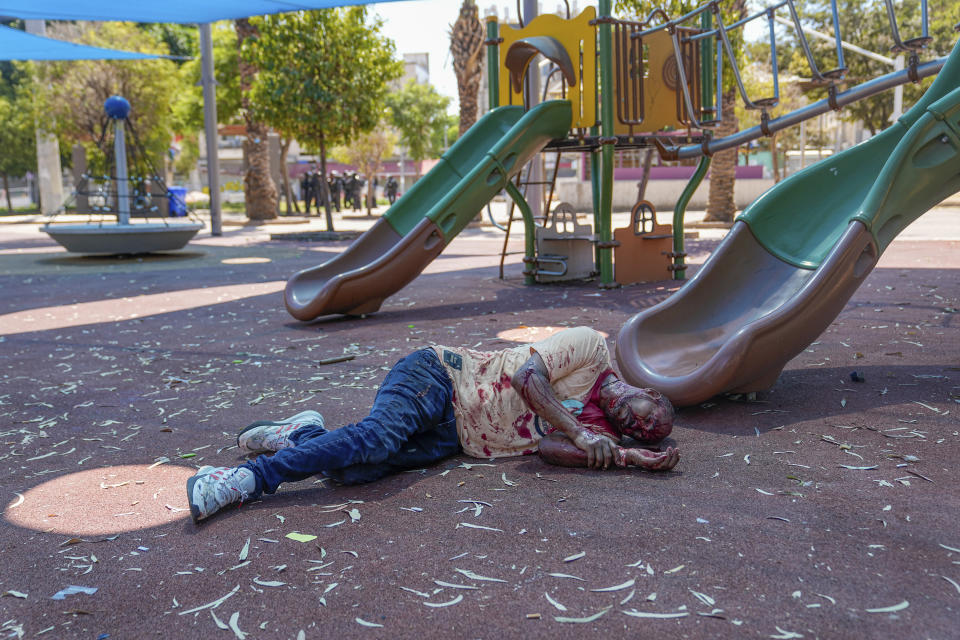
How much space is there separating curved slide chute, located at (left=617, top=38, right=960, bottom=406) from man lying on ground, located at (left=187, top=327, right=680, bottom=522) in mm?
839

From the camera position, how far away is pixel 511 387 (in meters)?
3.51

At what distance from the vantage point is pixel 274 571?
8.79 ft

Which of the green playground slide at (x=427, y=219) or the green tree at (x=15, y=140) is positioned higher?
the green tree at (x=15, y=140)

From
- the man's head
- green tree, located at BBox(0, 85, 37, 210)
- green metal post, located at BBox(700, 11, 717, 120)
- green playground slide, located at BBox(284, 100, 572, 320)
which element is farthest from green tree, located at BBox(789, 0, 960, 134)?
green tree, located at BBox(0, 85, 37, 210)

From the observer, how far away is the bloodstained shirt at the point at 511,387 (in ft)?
11.5

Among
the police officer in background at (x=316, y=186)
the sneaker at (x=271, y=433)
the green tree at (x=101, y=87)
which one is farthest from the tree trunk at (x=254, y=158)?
the sneaker at (x=271, y=433)

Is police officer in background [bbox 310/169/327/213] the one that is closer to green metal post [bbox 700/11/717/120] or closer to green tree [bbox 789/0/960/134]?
green tree [bbox 789/0/960/134]

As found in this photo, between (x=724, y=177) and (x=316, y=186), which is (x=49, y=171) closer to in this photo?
(x=316, y=186)

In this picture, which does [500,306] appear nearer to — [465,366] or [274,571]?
[465,366]

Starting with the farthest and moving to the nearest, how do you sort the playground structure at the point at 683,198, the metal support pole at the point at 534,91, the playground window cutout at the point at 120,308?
the metal support pole at the point at 534,91
the playground window cutout at the point at 120,308
the playground structure at the point at 683,198

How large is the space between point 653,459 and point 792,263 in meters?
2.25

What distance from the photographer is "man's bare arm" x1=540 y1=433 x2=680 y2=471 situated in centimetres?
340

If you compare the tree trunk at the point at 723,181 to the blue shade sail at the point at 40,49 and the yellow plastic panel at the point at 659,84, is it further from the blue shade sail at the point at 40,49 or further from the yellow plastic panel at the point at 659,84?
the blue shade sail at the point at 40,49

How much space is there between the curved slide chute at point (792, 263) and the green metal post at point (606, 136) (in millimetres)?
3927
